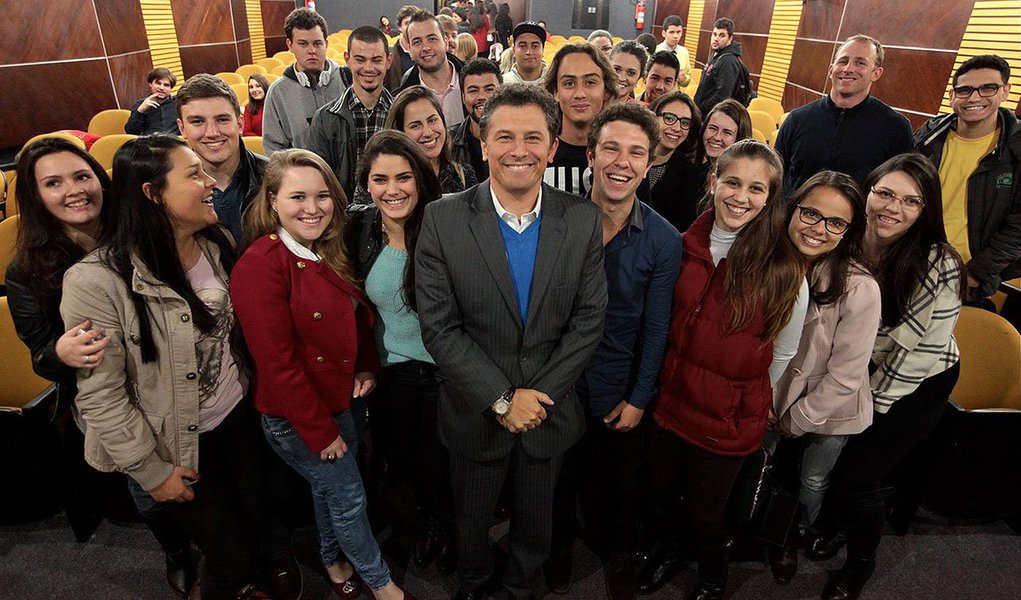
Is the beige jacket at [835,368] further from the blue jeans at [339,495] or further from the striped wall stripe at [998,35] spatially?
the striped wall stripe at [998,35]

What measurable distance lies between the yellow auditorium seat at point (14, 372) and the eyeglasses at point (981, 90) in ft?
14.6

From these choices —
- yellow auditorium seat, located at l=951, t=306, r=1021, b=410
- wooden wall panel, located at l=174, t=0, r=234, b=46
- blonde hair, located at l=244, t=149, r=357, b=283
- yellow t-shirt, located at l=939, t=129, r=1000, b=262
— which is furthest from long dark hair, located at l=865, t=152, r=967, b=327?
wooden wall panel, located at l=174, t=0, r=234, b=46

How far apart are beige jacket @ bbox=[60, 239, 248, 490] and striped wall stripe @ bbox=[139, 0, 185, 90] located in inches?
299

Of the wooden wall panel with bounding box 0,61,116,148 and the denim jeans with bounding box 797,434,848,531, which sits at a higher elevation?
the wooden wall panel with bounding box 0,61,116,148

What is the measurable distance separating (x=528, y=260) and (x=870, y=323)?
1167 mm

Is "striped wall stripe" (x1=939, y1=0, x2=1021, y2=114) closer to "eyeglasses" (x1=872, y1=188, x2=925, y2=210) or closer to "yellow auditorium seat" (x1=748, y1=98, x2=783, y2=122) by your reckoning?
"yellow auditorium seat" (x1=748, y1=98, x2=783, y2=122)

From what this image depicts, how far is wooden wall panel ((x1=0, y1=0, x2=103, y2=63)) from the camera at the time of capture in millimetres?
5152

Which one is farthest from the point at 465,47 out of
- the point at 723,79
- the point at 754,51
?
the point at 754,51

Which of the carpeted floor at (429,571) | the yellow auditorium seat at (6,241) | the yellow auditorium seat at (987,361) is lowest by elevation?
the carpeted floor at (429,571)

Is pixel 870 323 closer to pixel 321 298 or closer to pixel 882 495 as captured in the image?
pixel 882 495

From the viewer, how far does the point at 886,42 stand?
5824 mm

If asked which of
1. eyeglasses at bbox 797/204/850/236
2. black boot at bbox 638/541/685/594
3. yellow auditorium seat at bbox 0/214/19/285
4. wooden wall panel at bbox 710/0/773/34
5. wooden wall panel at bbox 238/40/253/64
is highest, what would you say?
wooden wall panel at bbox 710/0/773/34

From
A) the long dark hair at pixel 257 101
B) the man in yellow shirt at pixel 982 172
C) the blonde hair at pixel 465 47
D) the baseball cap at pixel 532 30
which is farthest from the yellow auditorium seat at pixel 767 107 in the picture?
the long dark hair at pixel 257 101

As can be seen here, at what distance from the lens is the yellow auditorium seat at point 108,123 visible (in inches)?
196
